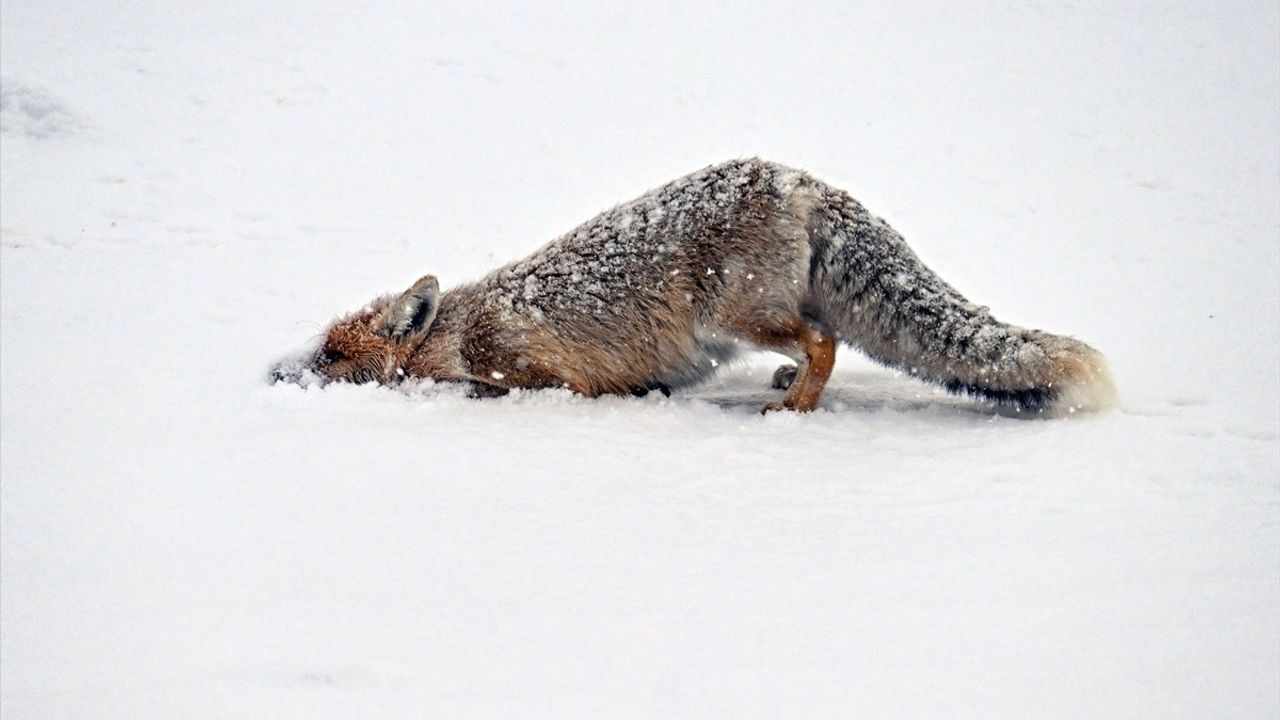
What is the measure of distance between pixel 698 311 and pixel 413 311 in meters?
1.86

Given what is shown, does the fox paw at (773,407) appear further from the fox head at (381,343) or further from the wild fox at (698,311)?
the fox head at (381,343)

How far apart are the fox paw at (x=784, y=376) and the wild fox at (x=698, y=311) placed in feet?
2.24

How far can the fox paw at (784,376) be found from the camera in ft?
22.8

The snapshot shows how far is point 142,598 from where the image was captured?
350cm

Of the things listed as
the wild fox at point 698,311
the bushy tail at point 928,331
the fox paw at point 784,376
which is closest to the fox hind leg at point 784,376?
the fox paw at point 784,376

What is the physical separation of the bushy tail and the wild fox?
10 mm

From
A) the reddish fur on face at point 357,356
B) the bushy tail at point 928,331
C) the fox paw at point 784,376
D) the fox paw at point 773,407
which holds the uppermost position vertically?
the bushy tail at point 928,331

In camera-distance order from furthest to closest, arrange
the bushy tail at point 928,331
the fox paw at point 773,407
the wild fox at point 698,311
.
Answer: the fox paw at point 773,407
the wild fox at point 698,311
the bushy tail at point 928,331

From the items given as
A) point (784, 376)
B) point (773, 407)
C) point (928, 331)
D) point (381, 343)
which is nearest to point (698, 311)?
point (773, 407)

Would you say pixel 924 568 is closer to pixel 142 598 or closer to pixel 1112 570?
pixel 1112 570

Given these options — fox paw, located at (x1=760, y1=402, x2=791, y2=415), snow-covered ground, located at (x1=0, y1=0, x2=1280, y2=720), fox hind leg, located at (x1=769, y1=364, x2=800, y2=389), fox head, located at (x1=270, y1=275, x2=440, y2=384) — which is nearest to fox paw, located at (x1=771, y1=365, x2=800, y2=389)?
fox hind leg, located at (x1=769, y1=364, x2=800, y2=389)

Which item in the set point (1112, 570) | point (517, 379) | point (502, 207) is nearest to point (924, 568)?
point (1112, 570)

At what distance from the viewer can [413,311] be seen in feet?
20.8

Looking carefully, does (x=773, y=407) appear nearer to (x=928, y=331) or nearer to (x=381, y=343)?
(x=928, y=331)
